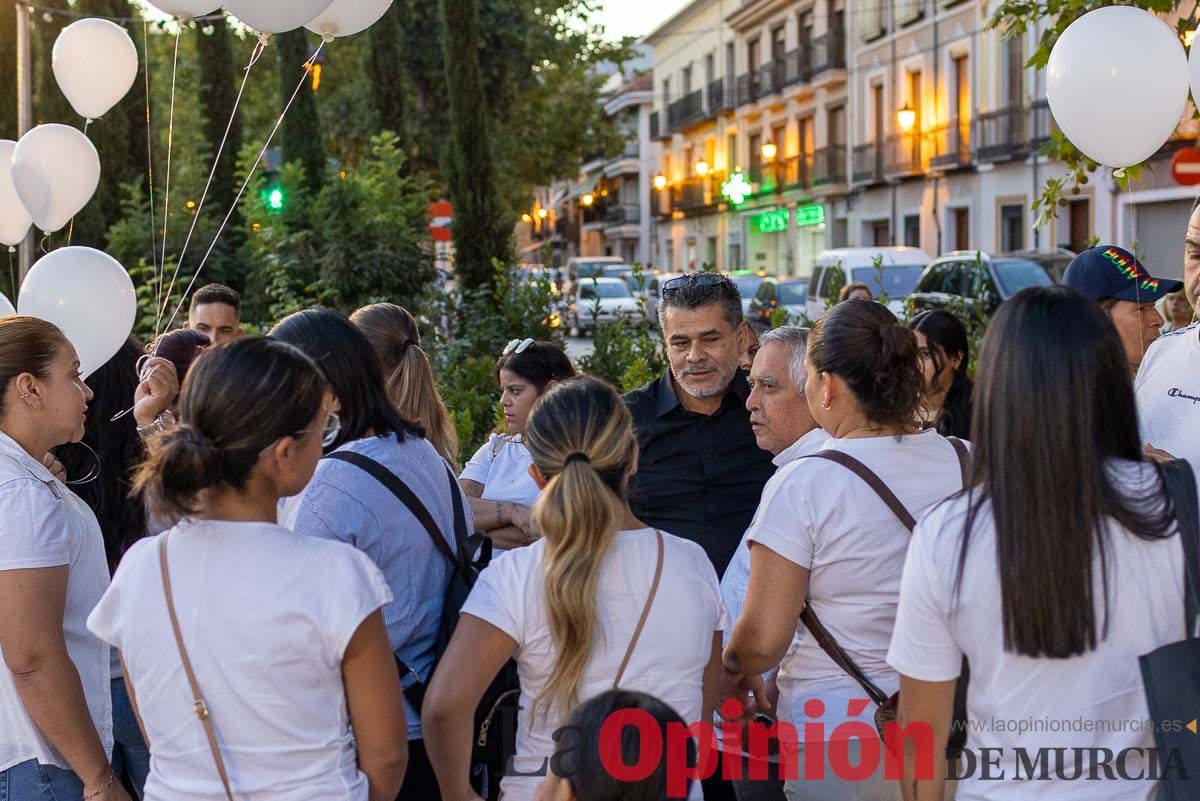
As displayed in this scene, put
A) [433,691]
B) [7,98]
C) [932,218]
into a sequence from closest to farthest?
[433,691], [7,98], [932,218]

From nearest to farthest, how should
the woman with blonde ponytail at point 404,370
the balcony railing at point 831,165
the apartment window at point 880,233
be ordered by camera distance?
the woman with blonde ponytail at point 404,370 → the apartment window at point 880,233 → the balcony railing at point 831,165

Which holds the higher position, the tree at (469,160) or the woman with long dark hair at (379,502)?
the tree at (469,160)

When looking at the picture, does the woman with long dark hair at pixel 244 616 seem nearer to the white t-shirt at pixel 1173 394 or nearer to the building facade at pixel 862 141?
the white t-shirt at pixel 1173 394

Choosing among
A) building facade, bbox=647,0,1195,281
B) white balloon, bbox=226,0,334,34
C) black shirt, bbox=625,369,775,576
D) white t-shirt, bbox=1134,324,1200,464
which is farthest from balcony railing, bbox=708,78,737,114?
white t-shirt, bbox=1134,324,1200,464

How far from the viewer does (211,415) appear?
2172mm

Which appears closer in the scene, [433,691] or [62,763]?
[433,691]

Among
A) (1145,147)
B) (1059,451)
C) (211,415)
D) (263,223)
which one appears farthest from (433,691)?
(263,223)

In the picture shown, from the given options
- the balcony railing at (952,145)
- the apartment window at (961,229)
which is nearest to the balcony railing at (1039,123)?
the balcony railing at (952,145)

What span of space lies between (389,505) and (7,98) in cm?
1492

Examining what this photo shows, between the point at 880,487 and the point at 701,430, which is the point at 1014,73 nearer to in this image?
the point at 701,430

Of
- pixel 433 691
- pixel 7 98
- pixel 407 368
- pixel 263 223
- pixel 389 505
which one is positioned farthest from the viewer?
pixel 7 98

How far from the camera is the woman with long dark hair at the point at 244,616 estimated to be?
6.98 ft

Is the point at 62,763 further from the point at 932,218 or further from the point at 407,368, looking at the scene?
the point at 932,218

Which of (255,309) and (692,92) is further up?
(692,92)
